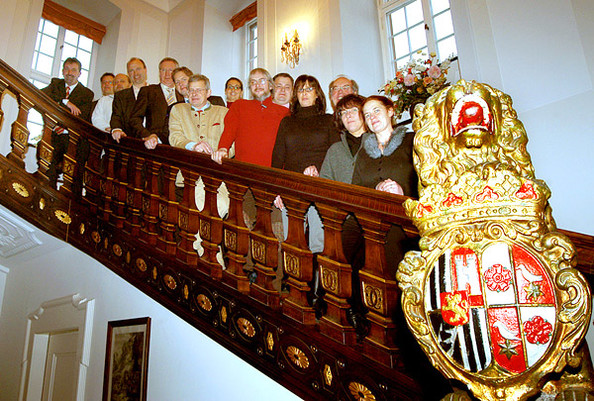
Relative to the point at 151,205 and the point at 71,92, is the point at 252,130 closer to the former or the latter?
the point at 151,205

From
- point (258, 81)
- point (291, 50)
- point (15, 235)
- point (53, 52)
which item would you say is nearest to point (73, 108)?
point (15, 235)

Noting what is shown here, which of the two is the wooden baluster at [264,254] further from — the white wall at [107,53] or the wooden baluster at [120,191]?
the white wall at [107,53]

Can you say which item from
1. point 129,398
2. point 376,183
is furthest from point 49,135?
point 376,183

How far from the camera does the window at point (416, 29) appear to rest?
6.02 metres

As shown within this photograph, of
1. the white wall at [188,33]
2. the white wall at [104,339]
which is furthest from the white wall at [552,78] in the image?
the white wall at [188,33]

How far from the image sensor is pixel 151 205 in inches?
117

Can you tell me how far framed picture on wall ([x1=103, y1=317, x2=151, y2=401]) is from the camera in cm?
Answer: 283

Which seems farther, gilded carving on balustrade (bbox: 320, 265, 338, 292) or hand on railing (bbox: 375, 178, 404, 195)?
hand on railing (bbox: 375, 178, 404, 195)

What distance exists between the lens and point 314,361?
6.35 ft

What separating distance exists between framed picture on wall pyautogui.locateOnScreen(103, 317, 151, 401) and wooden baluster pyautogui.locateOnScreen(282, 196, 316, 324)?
1187 millimetres

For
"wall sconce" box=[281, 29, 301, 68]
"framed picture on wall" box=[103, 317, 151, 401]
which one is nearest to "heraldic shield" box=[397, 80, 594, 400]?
"framed picture on wall" box=[103, 317, 151, 401]

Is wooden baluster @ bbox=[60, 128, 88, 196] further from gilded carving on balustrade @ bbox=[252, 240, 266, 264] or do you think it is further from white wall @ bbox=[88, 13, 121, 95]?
white wall @ bbox=[88, 13, 121, 95]

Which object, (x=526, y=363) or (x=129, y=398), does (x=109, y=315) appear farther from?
(x=526, y=363)

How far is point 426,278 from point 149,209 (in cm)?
228
